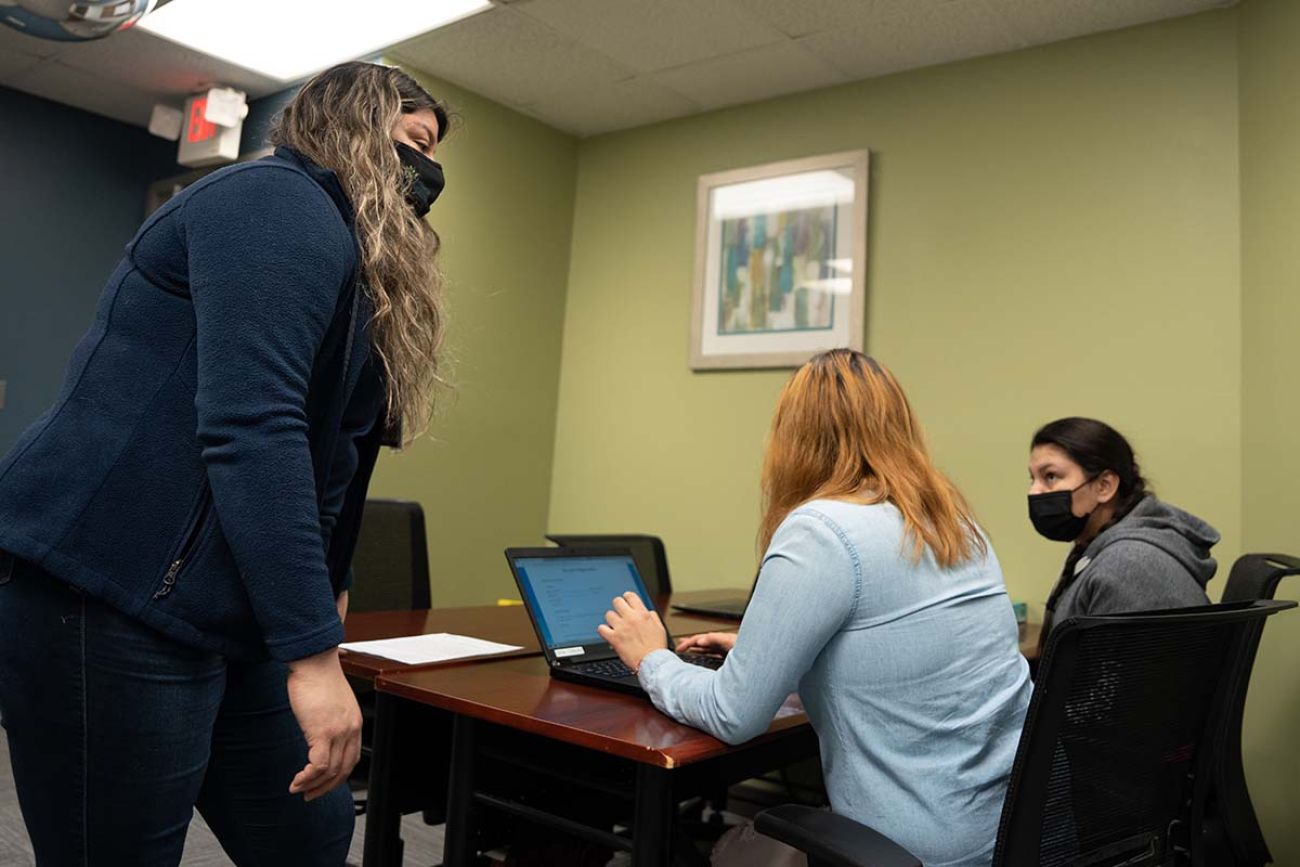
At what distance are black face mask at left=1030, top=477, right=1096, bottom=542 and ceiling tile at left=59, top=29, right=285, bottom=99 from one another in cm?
320

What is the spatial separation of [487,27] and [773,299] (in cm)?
139

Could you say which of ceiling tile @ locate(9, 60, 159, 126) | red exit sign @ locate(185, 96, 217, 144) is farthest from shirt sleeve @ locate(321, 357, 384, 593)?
ceiling tile @ locate(9, 60, 159, 126)

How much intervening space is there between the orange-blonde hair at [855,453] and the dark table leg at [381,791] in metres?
0.70

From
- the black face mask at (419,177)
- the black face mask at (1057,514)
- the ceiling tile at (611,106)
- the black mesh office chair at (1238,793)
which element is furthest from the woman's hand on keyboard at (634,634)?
the ceiling tile at (611,106)

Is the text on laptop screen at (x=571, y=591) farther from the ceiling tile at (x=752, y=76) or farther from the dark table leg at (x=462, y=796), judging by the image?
the ceiling tile at (x=752, y=76)

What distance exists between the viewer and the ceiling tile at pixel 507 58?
3.39m

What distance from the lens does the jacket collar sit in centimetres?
105

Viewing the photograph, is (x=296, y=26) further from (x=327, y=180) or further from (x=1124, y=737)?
(x=1124, y=737)

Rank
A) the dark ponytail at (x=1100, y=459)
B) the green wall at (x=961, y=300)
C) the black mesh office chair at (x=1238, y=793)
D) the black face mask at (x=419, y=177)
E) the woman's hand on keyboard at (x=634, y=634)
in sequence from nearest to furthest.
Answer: the black face mask at (x=419, y=177) < the woman's hand on keyboard at (x=634, y=634) < the black mesh office chair at (x=1238, y=793) < the dark ponytail at (x=1100, y=459) < the green wall at (x=961, y=300)

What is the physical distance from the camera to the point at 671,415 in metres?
4.04

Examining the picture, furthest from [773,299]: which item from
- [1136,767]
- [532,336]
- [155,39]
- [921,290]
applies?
[1136,767]

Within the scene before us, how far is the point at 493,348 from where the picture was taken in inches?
160

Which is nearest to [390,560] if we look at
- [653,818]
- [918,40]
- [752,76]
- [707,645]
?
Result: [707,645]

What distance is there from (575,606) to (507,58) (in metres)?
2.51
